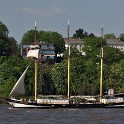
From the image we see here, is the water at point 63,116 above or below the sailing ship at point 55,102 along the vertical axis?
below

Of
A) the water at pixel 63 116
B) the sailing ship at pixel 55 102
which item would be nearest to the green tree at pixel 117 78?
the sailing ship at pixel 55 102

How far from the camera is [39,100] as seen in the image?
13888 centimetres

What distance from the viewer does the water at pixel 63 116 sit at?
4061 inches

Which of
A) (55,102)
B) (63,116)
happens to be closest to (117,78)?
(55,102)

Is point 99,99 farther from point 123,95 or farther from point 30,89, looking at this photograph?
point 30,89

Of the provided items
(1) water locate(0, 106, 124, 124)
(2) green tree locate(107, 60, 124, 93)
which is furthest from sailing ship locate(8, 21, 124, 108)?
(2) green tree locate(107, 60, 124, 93)

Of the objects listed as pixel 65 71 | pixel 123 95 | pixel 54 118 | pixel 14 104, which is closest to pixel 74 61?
pixel 65 71

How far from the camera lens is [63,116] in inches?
4510

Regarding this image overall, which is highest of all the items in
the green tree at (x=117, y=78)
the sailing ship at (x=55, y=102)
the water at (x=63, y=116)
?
the green tree at (x=117, y=78)

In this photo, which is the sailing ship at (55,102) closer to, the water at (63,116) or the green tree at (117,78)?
the water at (63,116)

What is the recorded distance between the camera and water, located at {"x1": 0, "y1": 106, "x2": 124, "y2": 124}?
103m

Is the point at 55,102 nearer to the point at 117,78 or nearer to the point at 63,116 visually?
the point at 63,116

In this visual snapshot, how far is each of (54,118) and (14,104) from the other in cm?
2807

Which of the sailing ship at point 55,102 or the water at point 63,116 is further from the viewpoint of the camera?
the sailing ship at point 55,102
